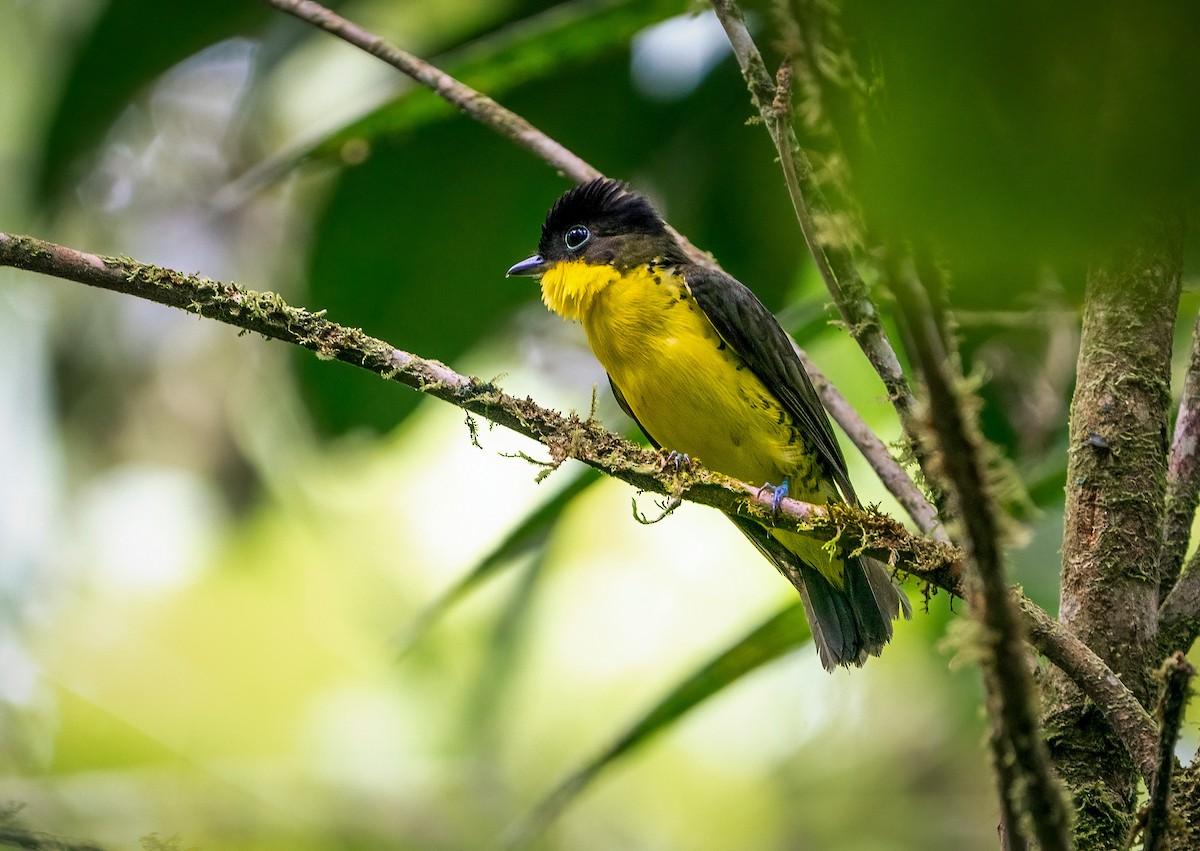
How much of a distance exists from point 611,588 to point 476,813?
173 centimetres

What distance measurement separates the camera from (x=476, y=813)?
6.41m

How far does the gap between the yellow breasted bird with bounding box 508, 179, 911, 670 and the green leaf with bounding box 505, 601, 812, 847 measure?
551mm

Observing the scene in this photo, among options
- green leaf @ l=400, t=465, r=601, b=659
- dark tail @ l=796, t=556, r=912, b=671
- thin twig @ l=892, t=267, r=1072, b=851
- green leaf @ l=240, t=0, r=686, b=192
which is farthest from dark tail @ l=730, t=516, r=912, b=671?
thin twig @ l=892, t=267, r=1072, b=851

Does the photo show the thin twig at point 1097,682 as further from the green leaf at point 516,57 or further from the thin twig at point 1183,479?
the green leaf at point 516,57

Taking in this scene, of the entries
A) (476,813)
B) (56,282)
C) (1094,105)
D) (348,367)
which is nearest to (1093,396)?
(1094,105)

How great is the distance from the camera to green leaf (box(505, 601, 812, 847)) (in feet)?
8.54

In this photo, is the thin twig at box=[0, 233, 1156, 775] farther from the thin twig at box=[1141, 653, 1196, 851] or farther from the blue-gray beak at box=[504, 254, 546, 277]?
the blue-gray beak at box=[504, 254, 546, 277]

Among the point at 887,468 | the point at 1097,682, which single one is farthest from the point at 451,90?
the point at 1097,682

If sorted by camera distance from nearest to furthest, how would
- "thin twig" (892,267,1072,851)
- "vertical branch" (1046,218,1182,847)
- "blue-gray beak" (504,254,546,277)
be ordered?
1. "thin twig" (892,267,1072,851)
2. "vertical branch" (1046,218,1182,847)
3. "blue-gray beak" (504,254,546,277)

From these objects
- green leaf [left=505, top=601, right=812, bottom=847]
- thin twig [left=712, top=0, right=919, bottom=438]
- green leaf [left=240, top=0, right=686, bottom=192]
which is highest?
green leaf [left=240, top=0, right=686, bottom=192]

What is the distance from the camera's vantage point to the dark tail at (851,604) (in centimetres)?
319

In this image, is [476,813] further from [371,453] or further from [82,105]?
[82,105]

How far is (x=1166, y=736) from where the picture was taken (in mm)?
1249

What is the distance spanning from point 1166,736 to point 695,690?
1.46 meters
